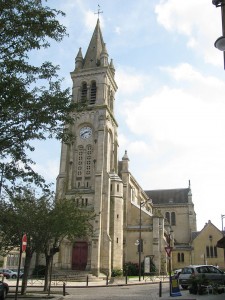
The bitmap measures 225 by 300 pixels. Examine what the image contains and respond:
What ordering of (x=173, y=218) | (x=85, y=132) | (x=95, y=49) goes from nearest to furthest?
(x=85, y=132), (x=95, y=49), (x=173, y=218)

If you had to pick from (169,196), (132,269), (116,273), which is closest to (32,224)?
(116,273)

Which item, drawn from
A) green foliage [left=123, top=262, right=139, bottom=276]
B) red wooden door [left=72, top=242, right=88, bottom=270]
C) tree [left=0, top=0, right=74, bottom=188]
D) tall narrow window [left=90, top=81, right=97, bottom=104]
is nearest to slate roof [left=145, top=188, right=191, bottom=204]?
green foliage [left=123, top=262, right=139, bottom=276]

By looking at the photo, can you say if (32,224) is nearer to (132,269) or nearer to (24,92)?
(24,92)

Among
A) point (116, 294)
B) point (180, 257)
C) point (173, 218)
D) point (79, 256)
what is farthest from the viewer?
point (173, 218)

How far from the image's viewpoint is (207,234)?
57.7 meters

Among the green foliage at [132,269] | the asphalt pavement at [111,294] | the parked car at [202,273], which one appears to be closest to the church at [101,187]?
the green foliage at [132,269]

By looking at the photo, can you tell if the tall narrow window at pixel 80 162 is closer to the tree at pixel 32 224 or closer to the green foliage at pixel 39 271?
the green foliage at pixel 39 271

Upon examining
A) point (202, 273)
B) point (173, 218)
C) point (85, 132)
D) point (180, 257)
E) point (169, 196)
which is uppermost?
point (85, 132)

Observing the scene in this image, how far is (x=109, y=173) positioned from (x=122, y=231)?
7.46m

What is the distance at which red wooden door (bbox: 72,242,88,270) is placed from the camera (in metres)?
40.3

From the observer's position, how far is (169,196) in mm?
71812

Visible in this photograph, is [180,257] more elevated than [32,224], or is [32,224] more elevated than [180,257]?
[32,224]

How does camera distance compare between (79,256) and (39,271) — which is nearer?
(39,271)

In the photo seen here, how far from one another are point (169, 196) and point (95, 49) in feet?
113
